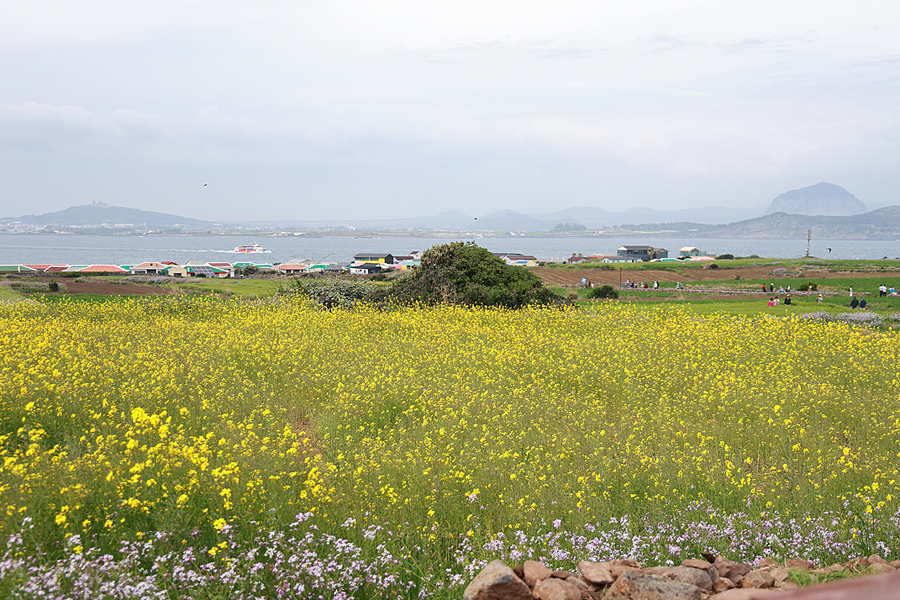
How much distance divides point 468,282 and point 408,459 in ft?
77.1

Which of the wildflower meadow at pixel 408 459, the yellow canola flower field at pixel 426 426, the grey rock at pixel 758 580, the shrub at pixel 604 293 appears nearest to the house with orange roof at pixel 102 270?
the shrub at pixel 604 293

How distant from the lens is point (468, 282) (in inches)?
1217

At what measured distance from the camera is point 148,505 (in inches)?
225

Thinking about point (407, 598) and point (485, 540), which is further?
point (485, 540)

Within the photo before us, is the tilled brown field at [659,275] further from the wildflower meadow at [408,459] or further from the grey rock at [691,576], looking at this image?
the grey rock at [691,576]

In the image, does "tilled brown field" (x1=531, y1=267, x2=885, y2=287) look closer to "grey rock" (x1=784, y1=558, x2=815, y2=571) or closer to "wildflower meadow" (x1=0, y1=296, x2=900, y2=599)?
"wildflower meadow" (x1=0, y1=296, x2=900, y2=599)

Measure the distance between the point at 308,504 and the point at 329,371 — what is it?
6785mm

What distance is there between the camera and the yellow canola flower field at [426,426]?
6.15m

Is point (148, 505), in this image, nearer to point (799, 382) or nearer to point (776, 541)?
point (776, 541)

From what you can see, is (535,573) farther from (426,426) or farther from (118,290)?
(118,290)

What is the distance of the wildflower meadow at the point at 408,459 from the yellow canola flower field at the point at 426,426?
0.05 m

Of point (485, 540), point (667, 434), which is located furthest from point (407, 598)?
point (667, 434)

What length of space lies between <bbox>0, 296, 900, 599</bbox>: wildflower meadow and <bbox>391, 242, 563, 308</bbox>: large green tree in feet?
44.3

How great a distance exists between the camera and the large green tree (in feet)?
98.5
